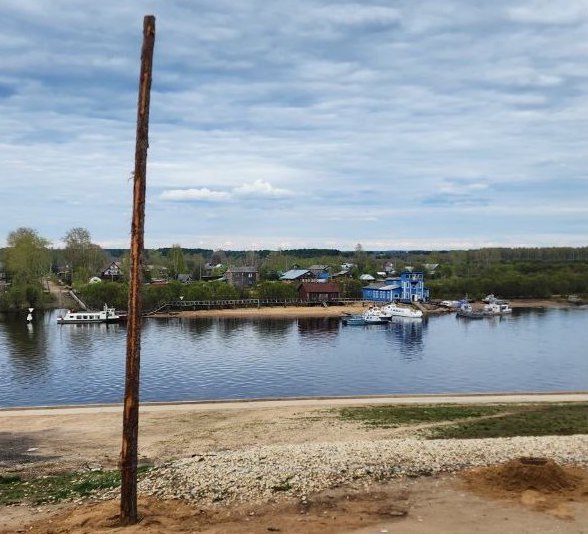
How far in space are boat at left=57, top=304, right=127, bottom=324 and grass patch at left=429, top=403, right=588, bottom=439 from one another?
85.6 metres

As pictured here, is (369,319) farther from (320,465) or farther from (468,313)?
(320,465)

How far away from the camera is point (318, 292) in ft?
441

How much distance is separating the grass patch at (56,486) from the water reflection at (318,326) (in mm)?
66703

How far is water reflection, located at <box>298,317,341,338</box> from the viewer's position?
89250 millimetres

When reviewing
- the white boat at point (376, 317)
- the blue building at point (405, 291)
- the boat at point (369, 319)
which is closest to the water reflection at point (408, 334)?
the white boat at point (376, 317)

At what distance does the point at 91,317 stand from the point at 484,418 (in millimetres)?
87709

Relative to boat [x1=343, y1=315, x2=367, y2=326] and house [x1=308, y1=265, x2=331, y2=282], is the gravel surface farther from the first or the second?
house [x1=308, y1=265, x2=331, y2=282]

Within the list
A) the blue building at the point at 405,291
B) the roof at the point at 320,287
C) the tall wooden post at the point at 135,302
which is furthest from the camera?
the blue building at the point at 405,291

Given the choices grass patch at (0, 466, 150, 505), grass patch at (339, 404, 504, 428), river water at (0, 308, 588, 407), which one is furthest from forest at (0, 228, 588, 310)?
grass patch at (0, 466, 150, 505)

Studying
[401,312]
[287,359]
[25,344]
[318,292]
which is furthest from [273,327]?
[318,292]

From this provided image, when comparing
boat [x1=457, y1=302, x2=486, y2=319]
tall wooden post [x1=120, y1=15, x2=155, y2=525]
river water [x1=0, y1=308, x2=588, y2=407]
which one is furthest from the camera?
boat [x1=457, y1=302, x2=486, y2=319]

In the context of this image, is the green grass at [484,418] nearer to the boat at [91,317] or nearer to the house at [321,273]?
the boat at [91,317]

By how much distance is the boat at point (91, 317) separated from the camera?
103m

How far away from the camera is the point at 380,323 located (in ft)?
342
